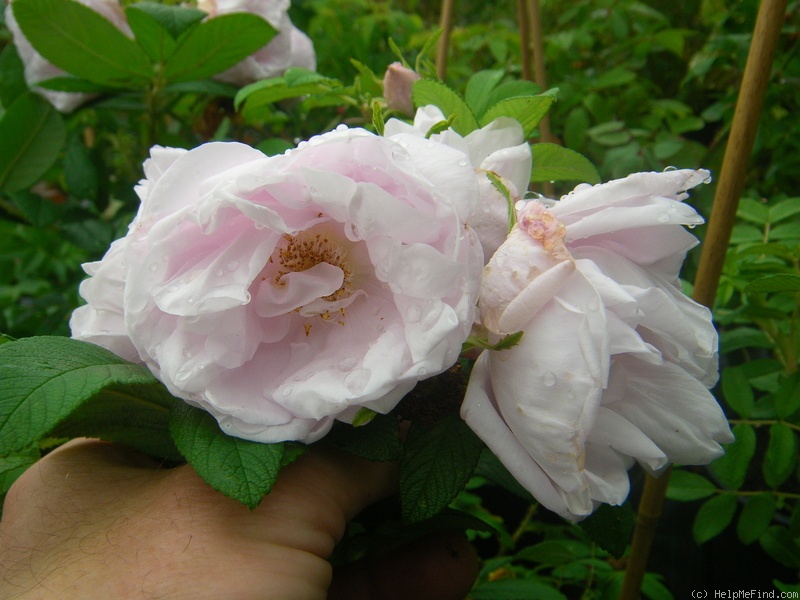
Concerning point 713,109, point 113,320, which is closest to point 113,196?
point 113,320

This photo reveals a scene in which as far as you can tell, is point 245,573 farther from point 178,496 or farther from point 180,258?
point 180,258

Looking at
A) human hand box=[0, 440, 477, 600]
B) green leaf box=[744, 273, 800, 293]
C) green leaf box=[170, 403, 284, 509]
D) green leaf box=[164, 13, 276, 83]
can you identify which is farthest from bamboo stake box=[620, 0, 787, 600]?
green leaf box=[164, 13, 276, 83]

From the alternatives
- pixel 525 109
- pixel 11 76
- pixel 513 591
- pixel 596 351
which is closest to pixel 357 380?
pixel 596 351

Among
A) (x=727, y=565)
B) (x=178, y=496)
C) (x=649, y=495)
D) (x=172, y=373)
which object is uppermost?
(x=172, y=373)

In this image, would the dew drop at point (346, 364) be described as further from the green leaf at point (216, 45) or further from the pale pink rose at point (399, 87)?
the green leaf at point (216, 45)

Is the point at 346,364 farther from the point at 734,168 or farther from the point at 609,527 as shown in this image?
the point at 734,168

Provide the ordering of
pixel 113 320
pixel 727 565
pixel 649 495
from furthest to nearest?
pixel 727 565
pixel 649 495
pixel 113 320
